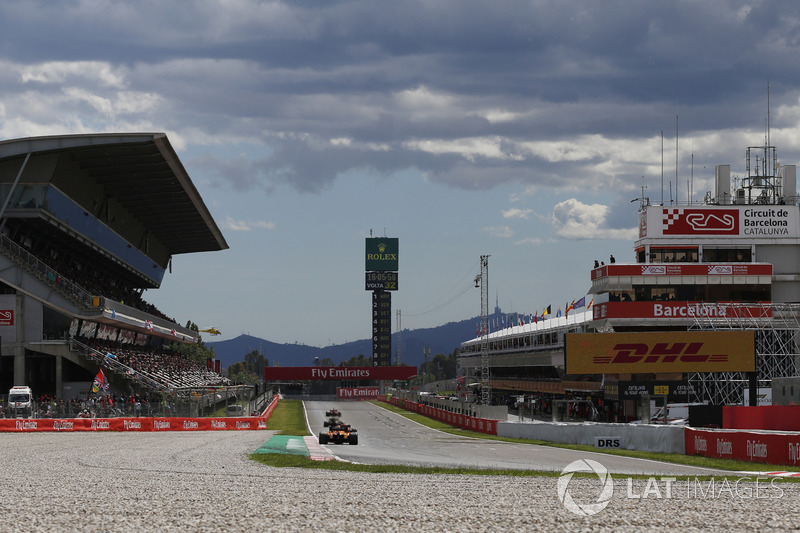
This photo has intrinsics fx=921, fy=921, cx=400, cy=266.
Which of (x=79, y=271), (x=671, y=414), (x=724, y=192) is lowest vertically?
(x=671, y=414)

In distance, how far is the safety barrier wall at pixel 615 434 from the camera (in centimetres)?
3803

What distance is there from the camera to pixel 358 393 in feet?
440

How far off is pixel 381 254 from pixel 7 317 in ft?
373

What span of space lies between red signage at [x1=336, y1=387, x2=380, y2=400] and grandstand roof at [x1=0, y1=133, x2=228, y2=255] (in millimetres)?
41232

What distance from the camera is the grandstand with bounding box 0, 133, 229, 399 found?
6031cm

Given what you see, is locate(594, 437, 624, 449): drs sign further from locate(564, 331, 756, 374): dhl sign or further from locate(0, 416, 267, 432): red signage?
locate(0, 416, 267, 432): red signage

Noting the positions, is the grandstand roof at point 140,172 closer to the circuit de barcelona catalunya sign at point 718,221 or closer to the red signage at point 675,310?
the red signage at point 675,310

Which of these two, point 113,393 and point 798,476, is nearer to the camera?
point 798,476

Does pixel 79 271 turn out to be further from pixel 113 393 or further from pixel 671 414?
pixel 671 414

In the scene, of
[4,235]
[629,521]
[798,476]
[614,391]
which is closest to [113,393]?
[4,235]

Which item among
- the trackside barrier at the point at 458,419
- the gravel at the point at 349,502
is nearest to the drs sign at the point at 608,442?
the trackside barrier at the point at 458,419

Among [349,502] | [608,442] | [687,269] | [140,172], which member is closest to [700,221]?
[687,269]

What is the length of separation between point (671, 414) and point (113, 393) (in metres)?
37.5

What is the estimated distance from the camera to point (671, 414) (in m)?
59.3
